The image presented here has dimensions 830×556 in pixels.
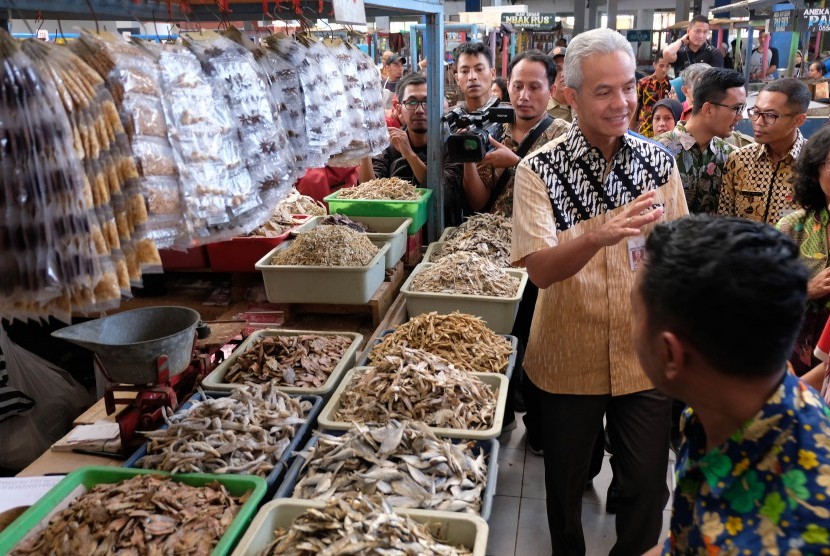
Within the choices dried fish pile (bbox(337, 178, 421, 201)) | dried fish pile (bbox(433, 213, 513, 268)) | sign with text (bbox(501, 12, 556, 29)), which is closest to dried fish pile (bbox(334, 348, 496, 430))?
dried fish pile (bbox(433, 213, 513, 268))

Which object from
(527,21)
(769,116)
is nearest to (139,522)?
(769,116)

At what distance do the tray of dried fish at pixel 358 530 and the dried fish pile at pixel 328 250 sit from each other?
1395mm

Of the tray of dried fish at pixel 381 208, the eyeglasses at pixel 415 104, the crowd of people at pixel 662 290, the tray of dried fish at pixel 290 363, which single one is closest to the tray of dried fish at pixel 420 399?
the tray of dried fish at pixel 290 363

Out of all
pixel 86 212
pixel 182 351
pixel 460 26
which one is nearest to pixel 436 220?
pixel 182 351

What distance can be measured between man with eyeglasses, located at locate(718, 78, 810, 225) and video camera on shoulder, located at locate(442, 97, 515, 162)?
117cm

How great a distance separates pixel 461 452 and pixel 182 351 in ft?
3.07

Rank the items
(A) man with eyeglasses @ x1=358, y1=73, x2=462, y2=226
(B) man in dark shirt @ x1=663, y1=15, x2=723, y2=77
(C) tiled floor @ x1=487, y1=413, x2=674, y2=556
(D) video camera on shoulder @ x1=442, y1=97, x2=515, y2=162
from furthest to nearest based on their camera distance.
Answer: (B) man in dark shirt @ x1=663, y1=15, x2=723, y2=77 → (A) man with eyeglasses @ x1=358, y1=73, x2=462, y2=226 → (D) video camera on shoulder @ x1=442, y1=97, x2=515, y2=162 → (C) tiled floor @ x1=487, y1=413, x2=674, y2=556

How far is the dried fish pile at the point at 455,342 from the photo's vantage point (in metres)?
2.55

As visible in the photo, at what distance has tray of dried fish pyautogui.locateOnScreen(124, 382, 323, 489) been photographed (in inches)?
74.5

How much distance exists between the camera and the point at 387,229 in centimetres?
358

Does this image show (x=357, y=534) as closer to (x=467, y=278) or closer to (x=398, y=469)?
(x=398, y=469)

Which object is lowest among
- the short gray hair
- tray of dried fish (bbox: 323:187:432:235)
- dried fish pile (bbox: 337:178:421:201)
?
tray of dried fish (bbox: 323:187:432:235)

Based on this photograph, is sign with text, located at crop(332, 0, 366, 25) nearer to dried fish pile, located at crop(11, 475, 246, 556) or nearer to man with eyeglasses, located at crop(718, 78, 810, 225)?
dried fish pile, located at crop(11, 475, 246, 556)

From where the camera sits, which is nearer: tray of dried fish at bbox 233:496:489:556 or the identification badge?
tray of dried fish at bbox 233:496:489:556
